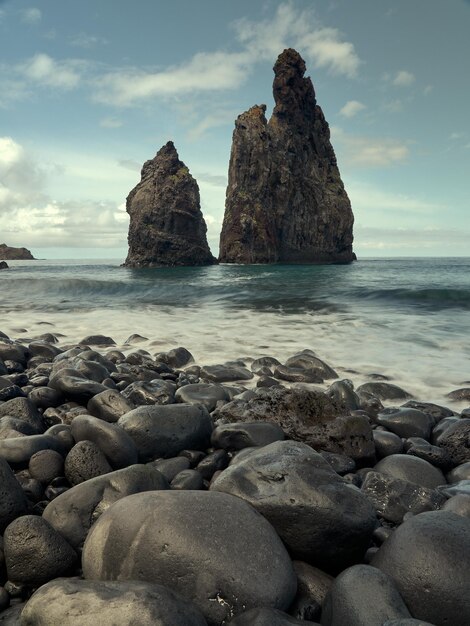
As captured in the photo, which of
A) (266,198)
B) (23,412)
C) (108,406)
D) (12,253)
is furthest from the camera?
(12,253)

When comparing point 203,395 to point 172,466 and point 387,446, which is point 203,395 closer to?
point 172,466

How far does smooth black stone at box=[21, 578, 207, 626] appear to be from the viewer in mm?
1839

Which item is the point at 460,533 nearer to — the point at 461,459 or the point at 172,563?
the point at 172,563

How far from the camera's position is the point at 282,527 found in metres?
2.60

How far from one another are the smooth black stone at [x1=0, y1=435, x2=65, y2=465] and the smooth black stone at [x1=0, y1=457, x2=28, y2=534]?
624 mm

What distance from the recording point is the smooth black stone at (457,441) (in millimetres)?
4344

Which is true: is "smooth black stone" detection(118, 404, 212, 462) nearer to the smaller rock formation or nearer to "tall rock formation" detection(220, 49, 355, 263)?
"tall rock formation" detection(220, 49, 355, 263)

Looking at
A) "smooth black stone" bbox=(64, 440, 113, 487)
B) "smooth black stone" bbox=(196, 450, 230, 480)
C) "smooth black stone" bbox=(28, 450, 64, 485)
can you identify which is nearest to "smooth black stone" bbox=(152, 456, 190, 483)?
"smooth black stone" bbox=(196, 450, 230, 480)

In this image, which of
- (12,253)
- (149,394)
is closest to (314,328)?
(149,394)

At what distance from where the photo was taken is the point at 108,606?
187 centimetres

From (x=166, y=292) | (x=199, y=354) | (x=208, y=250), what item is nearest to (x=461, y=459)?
(x=199, y=354)

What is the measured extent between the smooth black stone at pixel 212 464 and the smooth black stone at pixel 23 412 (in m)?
1.77

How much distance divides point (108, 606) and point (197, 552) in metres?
0.50

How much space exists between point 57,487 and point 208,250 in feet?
242
